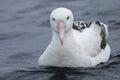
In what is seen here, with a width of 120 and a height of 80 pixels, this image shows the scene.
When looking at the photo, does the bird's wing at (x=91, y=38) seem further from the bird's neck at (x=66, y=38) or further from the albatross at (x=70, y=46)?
the bird's neck at (x=66, y=38)

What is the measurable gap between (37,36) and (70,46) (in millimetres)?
3212

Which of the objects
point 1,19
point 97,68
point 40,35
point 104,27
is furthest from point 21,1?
point 97,68

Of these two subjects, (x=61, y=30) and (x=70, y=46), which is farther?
(x=70, y=46)

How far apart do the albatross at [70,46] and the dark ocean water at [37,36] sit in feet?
0.64

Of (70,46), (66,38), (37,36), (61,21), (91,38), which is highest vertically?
(37,36)

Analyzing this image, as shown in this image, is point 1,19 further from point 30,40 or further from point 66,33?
point 66,33

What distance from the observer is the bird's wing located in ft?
44.1

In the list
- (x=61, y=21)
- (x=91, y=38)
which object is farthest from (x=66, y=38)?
(x=91, y=38)

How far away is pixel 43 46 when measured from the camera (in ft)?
49.6

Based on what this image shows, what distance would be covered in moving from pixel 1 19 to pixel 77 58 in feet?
17.8

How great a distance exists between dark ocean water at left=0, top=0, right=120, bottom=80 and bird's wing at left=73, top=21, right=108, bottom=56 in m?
0.41

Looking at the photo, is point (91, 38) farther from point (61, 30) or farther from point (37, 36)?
point (37, 36)

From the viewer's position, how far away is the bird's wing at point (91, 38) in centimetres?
1343

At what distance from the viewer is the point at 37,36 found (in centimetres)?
1598
